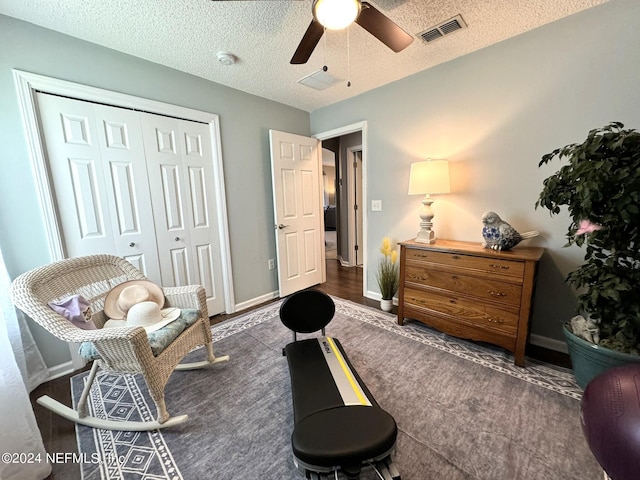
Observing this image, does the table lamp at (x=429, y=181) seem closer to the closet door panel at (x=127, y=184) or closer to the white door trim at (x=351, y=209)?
the white door trim at (x=351, y=209)

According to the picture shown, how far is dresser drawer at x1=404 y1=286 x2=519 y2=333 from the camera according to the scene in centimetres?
182

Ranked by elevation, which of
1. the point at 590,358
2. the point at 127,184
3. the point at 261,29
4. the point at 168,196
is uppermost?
the point at 261,29

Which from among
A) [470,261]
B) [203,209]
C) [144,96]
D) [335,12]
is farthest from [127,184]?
[470,261]

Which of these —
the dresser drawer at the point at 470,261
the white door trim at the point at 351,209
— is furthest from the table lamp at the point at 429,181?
the white door trim at the point at 351,209

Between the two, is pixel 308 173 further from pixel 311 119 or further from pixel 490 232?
pixel 490 232

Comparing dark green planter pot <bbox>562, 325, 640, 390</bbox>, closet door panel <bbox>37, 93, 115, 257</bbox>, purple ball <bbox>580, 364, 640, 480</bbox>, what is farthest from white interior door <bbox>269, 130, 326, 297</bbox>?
purple ball <bbox>580, 364, 640, 480</bbox>

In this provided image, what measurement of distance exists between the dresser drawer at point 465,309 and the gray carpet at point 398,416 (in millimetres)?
259

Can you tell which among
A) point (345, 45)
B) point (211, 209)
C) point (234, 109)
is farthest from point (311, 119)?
point (211, 209)

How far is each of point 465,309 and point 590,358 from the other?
27.5 inches

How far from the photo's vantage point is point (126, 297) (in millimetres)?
1644

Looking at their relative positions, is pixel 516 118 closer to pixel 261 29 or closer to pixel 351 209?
pixel 261 29

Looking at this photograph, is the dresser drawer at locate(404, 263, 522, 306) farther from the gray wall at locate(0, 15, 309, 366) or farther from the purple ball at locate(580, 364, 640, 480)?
the gray wall at locate(0, 15, 309, 366)

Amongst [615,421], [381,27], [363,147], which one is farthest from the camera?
[363,147]

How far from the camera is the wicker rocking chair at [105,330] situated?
125 cm
